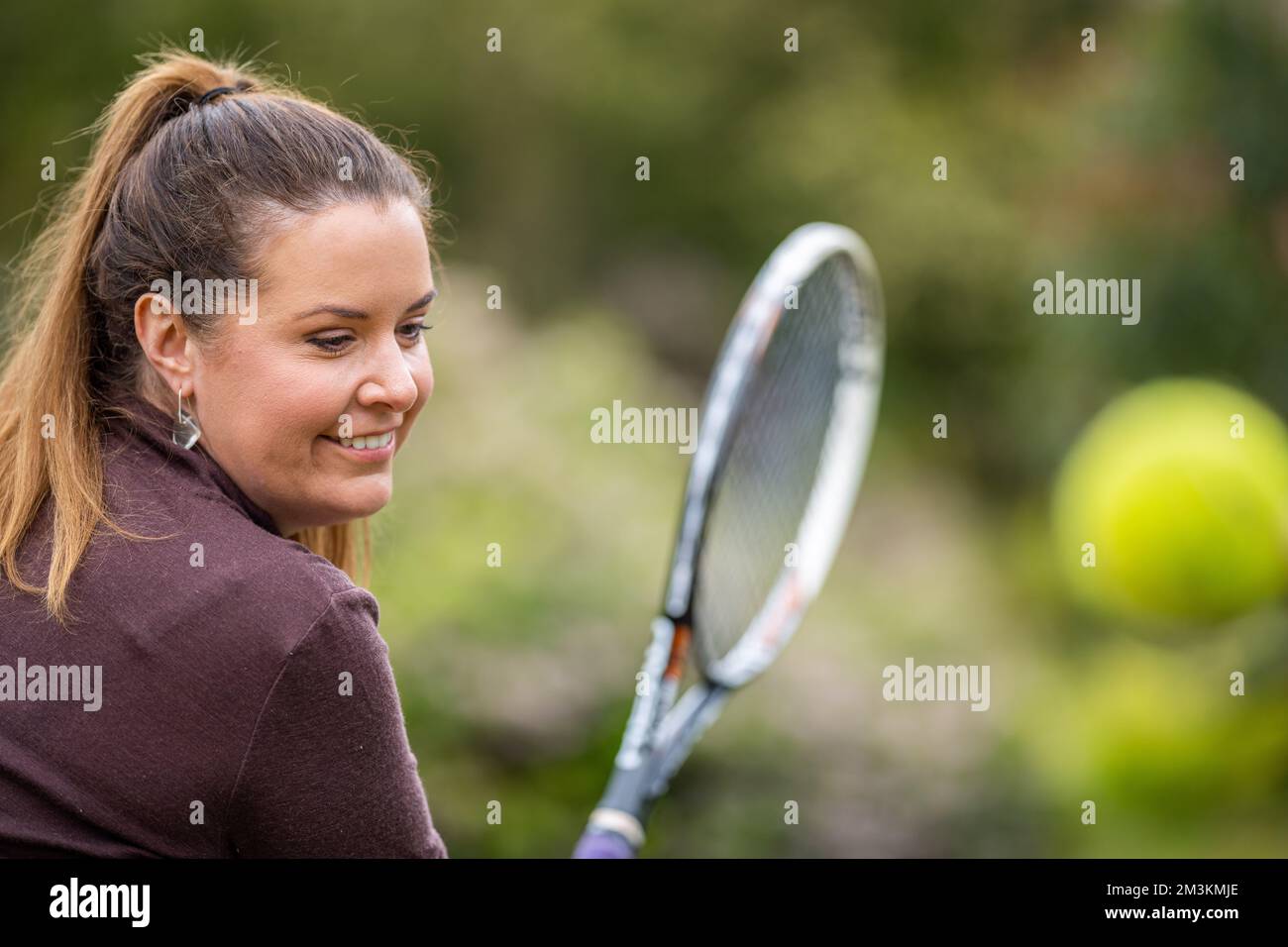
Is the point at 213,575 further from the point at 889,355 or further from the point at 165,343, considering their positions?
the point at 889,355

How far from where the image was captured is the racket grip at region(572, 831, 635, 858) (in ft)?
7.07

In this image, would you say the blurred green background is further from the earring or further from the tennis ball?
the earring

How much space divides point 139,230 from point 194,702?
0.64 metres

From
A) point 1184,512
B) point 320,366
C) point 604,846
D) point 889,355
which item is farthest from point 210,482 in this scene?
point 889,355

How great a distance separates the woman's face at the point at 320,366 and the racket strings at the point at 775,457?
1.00m

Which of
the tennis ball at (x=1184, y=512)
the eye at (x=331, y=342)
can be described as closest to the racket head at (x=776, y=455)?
the tennis ball at (x=1184, y=512)

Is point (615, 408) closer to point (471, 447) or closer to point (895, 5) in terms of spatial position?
point (471, 447)

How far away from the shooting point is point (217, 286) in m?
1.68

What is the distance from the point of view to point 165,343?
1.72m

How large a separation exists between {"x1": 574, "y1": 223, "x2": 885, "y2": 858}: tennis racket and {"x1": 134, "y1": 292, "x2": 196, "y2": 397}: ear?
961mm
